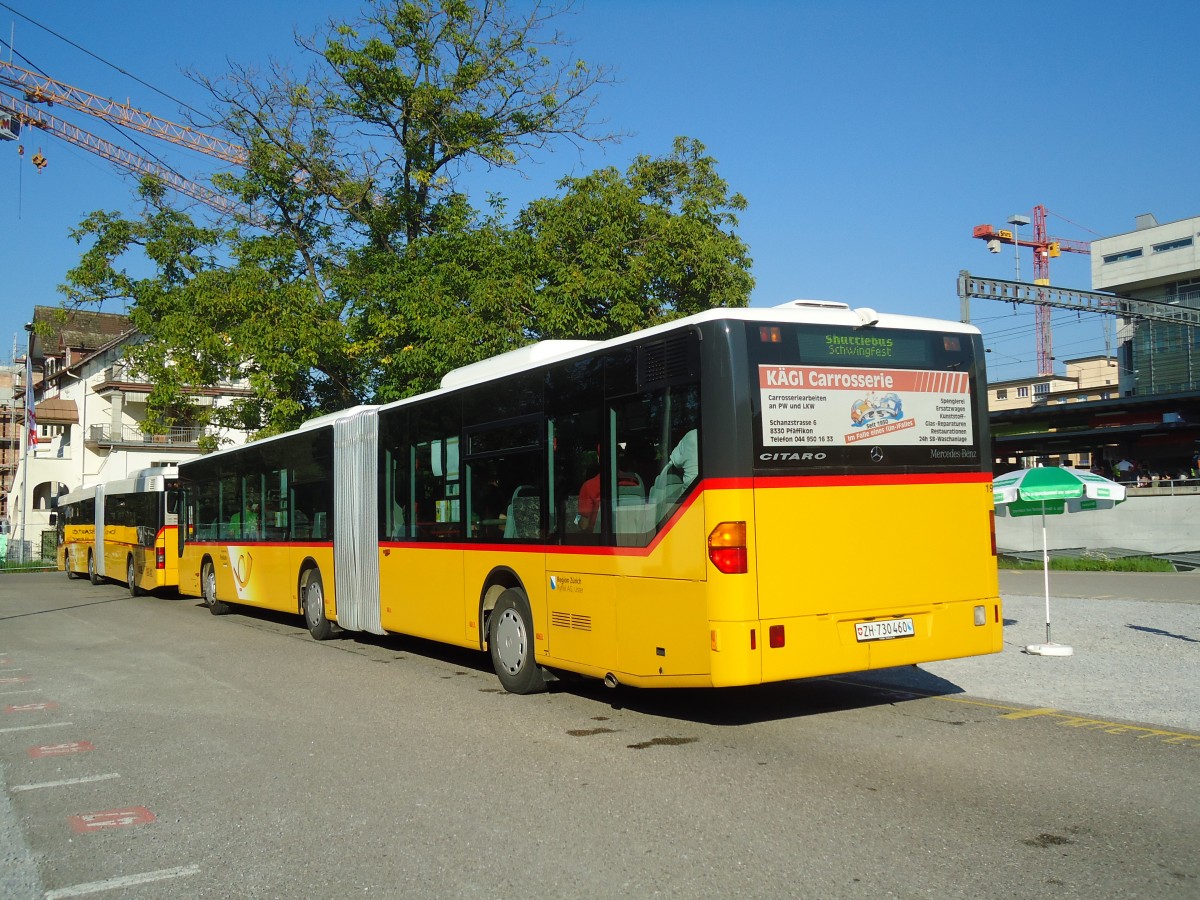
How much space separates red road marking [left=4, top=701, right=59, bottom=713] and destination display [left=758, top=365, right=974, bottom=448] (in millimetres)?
7018

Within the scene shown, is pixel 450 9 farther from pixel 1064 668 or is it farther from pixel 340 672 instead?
pixel 1064 668

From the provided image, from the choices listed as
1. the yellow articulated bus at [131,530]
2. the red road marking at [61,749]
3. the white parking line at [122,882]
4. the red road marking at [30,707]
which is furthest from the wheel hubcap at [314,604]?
the white parking line at [122,882]

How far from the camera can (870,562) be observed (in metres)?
7.92

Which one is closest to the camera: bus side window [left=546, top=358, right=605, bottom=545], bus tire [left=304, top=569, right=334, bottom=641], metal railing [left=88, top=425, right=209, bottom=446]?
bus side window [left=546, top=358, right=605, bottom=545]

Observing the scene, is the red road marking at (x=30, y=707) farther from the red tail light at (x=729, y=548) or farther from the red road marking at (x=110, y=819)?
the red tail light at (x=729, y=548)

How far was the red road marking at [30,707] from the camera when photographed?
31.8ft

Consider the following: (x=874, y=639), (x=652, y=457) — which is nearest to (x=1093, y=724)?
(x=874, y=639)

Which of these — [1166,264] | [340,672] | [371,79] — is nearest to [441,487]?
[340,672]

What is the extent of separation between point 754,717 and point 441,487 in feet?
14.6

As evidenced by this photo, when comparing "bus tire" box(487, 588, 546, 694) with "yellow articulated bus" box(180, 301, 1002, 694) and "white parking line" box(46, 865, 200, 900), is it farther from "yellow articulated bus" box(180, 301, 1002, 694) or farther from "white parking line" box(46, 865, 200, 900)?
"white parking line" box(46, 865, 200, 900)

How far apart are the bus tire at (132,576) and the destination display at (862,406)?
23.6m

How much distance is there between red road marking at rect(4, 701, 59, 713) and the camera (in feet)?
31.8

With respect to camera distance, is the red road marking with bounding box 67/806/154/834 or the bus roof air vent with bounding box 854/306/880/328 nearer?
the red road marking with bounding box 67/806/154/834

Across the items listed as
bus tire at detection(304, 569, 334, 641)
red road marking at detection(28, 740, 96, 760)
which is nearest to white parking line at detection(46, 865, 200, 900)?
red road marking at detection(28, 740, 96, 760)
